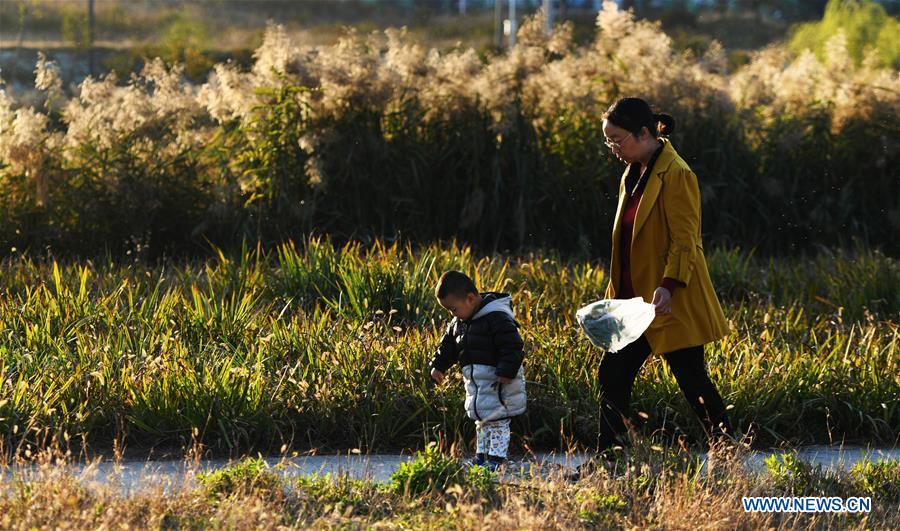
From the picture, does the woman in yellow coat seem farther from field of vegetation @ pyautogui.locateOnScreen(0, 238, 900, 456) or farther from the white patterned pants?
the white patterned pants

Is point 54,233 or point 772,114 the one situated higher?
point 772,114

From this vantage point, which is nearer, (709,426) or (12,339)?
(709,426)

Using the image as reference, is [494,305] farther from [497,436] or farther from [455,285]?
[497,436]

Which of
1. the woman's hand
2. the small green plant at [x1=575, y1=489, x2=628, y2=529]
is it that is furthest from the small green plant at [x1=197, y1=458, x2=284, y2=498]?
the woman's hand

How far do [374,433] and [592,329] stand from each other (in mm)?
1217

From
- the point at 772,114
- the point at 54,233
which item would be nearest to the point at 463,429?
the point at 54,233

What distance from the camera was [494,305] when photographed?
5.59m

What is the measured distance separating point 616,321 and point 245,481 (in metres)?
1.66

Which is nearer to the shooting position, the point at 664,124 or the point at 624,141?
the point at 624,141

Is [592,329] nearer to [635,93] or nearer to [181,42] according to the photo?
[635,93]

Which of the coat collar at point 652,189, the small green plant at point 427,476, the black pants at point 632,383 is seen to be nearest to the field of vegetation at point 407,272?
the small green plant at point 427,476

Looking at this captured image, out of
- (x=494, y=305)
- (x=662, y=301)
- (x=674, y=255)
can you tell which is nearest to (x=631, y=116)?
(x=674, y=255)

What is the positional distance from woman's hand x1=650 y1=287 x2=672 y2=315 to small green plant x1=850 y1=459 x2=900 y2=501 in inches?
42.6

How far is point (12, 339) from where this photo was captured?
23.1 feet
